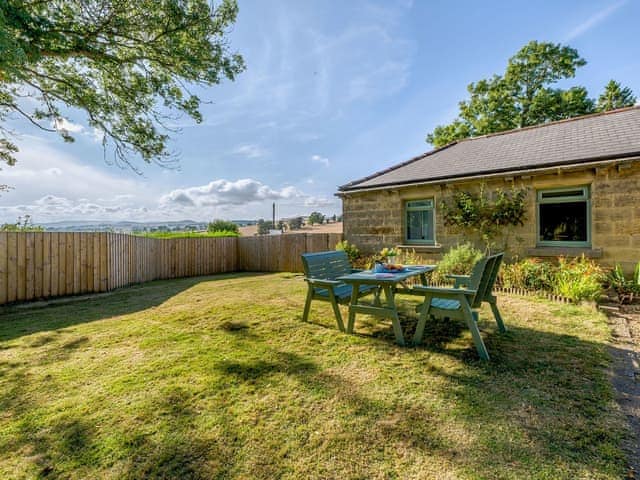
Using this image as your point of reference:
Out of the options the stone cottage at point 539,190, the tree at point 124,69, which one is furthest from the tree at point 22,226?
the stone cottage at point 539,190

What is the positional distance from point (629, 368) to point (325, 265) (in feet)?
12.4

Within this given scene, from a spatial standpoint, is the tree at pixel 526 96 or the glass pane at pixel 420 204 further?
the tree at pixel 526 96

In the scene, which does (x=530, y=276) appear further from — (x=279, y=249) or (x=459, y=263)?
(x=279, y=249)

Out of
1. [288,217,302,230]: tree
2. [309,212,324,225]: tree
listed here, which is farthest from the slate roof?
[309,212,324,225]: tree

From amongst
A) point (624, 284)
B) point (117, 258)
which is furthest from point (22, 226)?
point (624, 284)

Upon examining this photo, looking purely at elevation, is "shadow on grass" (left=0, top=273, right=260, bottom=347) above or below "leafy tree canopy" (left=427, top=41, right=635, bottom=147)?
below

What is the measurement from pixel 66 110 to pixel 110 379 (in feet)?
31.6

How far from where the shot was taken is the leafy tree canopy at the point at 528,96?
57.6ft

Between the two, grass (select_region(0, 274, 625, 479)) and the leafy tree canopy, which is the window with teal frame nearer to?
grass (select_region(0, 274, 625, 479))

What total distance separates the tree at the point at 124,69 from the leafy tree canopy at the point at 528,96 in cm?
1771

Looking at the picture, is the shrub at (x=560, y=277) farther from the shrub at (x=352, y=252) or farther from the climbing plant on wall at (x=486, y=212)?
the shrub at (x=352, y=252)

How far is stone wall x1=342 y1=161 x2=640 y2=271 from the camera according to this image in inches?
240

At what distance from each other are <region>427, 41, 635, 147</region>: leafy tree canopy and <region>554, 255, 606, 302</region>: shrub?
53.2 ft

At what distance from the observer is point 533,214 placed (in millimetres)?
7109
